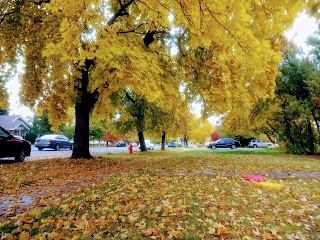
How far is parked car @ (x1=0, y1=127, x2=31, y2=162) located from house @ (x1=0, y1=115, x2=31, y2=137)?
41985 mm

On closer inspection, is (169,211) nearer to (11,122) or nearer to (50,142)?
(50,142)

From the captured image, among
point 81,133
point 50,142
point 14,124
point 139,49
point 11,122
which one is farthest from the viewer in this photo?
point 11,122

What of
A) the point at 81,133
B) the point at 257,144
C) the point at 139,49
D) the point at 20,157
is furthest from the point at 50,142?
the point at 257,144

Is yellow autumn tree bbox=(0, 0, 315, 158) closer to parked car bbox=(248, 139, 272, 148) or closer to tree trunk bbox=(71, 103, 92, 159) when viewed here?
tree trunk bbox=(71, 103, 92, 159)

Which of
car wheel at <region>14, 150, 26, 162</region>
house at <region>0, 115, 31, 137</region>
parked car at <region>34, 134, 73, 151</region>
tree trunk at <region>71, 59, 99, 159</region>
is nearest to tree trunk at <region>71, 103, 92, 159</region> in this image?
tree trunk at <region>71, 59, 99, 159</region>

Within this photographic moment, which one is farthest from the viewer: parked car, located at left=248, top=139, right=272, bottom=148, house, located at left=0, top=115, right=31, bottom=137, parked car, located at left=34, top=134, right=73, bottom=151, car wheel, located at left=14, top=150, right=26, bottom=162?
parked car, located at left=248, top=139, right=272, bottom=148

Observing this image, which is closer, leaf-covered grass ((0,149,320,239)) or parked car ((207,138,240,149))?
leaf-covered grass ((0,149,320,239))

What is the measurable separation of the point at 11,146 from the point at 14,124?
144 ft

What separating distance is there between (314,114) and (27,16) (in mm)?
20613

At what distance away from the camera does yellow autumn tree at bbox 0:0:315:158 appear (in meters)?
4.38

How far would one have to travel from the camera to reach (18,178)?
329 inches

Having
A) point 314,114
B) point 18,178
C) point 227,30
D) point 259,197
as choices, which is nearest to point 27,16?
point 18,178

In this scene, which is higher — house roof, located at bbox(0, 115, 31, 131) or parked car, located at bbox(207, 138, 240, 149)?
house roof, located at bbox(0, 115, 31, 131)

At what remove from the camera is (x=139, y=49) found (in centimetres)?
946
